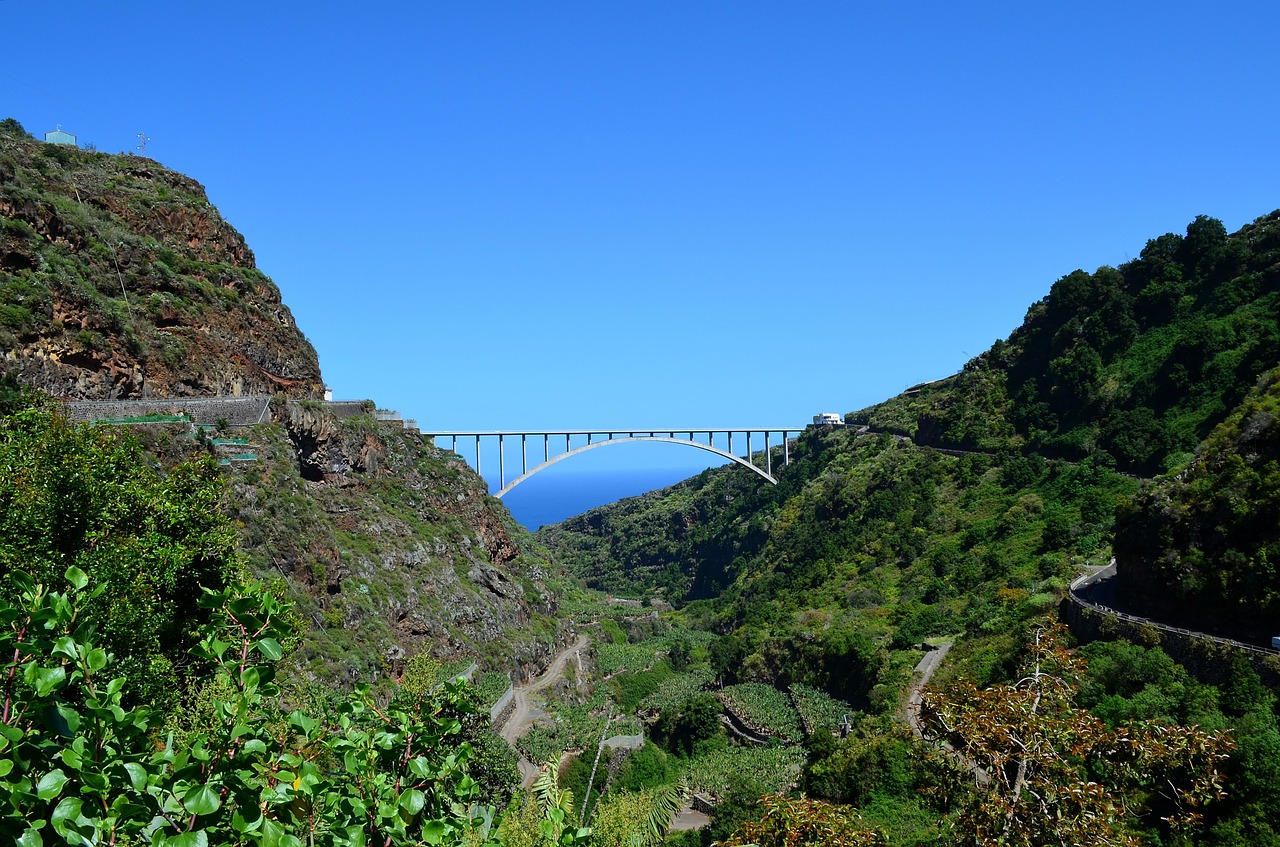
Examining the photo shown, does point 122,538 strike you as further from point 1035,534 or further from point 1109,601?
point 1035,534

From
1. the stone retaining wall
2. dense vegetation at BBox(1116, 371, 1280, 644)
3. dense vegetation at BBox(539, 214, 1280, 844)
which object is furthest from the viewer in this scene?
dense vegetation at BBox(1116, 371, 1280, 644)

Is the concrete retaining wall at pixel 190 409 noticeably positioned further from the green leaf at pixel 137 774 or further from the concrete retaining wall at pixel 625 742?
the green leaf at pixel 137 774

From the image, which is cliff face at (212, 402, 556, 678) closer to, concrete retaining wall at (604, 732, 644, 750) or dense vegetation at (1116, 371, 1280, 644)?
concrete retaining wall at (604, 732, 644, 750)

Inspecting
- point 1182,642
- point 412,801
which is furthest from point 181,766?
point 1182,642

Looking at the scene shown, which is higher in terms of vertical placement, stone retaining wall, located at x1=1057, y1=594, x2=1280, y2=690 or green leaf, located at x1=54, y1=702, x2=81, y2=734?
green leaf, located at x1=54, y1=702, x2=81, y2=734

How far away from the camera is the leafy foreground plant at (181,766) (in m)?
2.87

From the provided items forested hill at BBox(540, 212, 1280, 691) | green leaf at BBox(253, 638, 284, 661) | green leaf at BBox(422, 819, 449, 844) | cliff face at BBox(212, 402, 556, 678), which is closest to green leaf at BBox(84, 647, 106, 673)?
green leaf at BBox(253, 638, 284, 661)

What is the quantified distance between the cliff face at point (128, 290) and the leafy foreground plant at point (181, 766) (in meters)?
19.2

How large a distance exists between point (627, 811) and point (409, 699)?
855 centimetres

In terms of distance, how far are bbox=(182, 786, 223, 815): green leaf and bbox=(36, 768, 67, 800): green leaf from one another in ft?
1.16

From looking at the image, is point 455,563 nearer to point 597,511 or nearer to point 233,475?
point 233,475

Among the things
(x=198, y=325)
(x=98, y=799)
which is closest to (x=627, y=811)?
(x=98, y=799)

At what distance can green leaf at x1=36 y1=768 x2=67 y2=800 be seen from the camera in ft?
8.98

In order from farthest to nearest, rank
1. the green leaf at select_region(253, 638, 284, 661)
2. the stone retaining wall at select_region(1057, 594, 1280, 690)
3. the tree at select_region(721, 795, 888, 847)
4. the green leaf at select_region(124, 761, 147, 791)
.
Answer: the stone retaining wall at select_region(1057, 594, 1280, 690)
the tree at select_region(721, 795, 888, 847)
the green leaf at select_region(253, 638, 284, 661)
the green leaf at select_region(124, 761, 147, 791)
